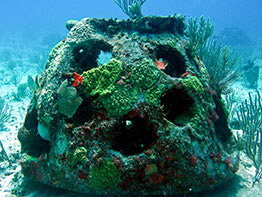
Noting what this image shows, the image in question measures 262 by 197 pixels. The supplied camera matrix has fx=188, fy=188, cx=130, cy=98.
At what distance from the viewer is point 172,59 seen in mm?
4574

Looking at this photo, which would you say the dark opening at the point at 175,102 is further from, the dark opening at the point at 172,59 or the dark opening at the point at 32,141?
the dark opening at the point at 32,141

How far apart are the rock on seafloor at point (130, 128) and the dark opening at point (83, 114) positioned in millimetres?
18

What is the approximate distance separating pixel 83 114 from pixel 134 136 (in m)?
1.04

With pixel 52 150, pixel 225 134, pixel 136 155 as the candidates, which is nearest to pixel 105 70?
pixel 136 155

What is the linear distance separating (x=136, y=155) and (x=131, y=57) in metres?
1.80

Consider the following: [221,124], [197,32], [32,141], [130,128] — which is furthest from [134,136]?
[197,32]

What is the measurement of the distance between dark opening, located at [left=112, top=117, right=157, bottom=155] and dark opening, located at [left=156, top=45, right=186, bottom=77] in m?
1.73

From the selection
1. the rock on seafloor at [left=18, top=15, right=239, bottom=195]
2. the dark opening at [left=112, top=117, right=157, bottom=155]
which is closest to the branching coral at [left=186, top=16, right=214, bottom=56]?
the rock on seafloor at [left=18, top=15, right=239, bottom=195]

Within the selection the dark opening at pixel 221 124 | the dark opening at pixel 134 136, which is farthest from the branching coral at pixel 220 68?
the dark opening at pixel 134 136

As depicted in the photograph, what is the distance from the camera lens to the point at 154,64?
3.65 metres

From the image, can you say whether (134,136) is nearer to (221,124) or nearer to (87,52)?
(221,124)

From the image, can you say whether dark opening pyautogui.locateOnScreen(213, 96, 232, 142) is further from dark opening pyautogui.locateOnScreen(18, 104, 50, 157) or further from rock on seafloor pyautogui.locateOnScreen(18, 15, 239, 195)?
dark opening pyautogui.locateOnScreen(18, 104, 50, 157)

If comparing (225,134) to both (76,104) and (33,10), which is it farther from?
(33,10)

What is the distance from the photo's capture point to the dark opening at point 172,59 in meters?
4.31
